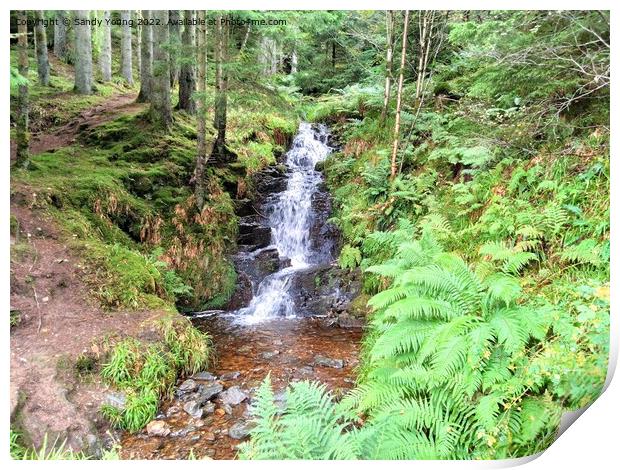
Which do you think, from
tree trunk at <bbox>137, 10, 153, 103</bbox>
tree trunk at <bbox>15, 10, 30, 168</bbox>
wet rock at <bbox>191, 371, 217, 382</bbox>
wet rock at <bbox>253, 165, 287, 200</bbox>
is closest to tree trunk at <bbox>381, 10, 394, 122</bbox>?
wet rock at <bbox>253, 165, 287, 200</bbox>

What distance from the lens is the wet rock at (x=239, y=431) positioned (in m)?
3.20

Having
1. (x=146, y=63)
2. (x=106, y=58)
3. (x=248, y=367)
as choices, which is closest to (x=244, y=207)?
(x=146, y=63)

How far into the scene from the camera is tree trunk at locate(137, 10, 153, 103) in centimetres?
643

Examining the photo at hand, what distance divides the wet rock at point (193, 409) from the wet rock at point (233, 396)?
0.23 m

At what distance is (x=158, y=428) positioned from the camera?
330cm

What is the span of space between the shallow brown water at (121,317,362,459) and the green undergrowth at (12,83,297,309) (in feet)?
3.05

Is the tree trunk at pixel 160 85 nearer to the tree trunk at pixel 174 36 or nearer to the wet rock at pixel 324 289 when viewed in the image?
the tree trunk at pixel 174 36

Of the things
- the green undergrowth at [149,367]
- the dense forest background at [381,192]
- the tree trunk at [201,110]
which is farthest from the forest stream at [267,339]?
the tree trunk at [201,110]

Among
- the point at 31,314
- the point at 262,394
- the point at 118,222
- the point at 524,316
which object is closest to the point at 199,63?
the point at 118,222

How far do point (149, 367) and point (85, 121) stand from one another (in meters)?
4.21

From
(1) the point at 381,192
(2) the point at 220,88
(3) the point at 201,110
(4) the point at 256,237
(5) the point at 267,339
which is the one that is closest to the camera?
(5) the point at 267,339

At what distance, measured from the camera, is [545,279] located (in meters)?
3.16

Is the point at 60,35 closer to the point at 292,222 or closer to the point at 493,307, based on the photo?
the point at 292,222

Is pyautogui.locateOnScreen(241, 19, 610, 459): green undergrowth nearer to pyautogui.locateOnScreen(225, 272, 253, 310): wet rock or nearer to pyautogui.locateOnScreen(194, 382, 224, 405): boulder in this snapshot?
pyautogui.locateOnScreen(194, 382, 224, 405): boulder
